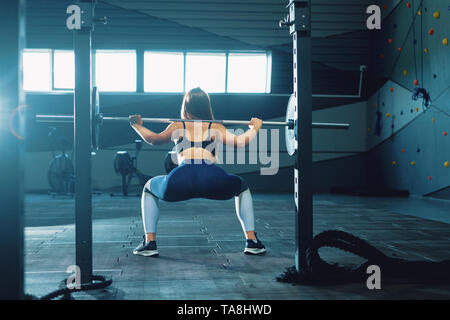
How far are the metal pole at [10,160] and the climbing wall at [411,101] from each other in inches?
235

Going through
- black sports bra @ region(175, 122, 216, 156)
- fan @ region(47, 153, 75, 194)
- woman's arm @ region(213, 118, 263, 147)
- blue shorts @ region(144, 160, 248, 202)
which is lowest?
fan @ region(47, 153, 75, 194)

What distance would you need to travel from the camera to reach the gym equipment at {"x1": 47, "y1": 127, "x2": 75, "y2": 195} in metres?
7.12

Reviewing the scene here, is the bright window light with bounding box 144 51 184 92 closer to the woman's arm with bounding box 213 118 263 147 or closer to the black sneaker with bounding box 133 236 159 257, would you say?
the woman's arm with bounding box 213 118 263 147

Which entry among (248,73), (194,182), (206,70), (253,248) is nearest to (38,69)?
(206,70)

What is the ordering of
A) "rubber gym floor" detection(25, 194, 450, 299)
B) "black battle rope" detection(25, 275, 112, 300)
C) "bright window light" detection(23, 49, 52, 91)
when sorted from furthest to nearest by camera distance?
"bright window light" detection(23, 49, 52, 91)
"rubber gym floor" detection(25, 194, 450, 299)
"black battle rope" detection(25, 275, 112, 300)

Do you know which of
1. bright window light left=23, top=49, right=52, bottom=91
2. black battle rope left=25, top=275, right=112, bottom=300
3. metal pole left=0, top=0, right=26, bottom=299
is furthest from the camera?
bright window light left=23, top=49, right=52, bottom=91

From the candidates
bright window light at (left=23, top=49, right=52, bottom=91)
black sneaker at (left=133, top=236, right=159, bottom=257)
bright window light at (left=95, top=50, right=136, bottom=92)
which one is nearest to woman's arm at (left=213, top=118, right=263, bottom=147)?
black sneaker at (left=133, top=236, right=159, bottom=257)

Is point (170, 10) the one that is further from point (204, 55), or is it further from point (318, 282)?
point (318, 282)

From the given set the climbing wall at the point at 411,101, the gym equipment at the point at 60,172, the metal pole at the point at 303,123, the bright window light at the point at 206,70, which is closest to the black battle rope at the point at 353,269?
the metal pole at the point at 303,123

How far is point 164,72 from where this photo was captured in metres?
8.63

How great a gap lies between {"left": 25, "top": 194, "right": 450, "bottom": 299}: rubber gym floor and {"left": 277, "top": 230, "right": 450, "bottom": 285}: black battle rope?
55 mm

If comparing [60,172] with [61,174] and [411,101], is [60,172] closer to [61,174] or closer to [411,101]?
[61,174]

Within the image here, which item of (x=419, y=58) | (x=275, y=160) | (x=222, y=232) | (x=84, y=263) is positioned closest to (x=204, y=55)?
(x=275, y=160)
